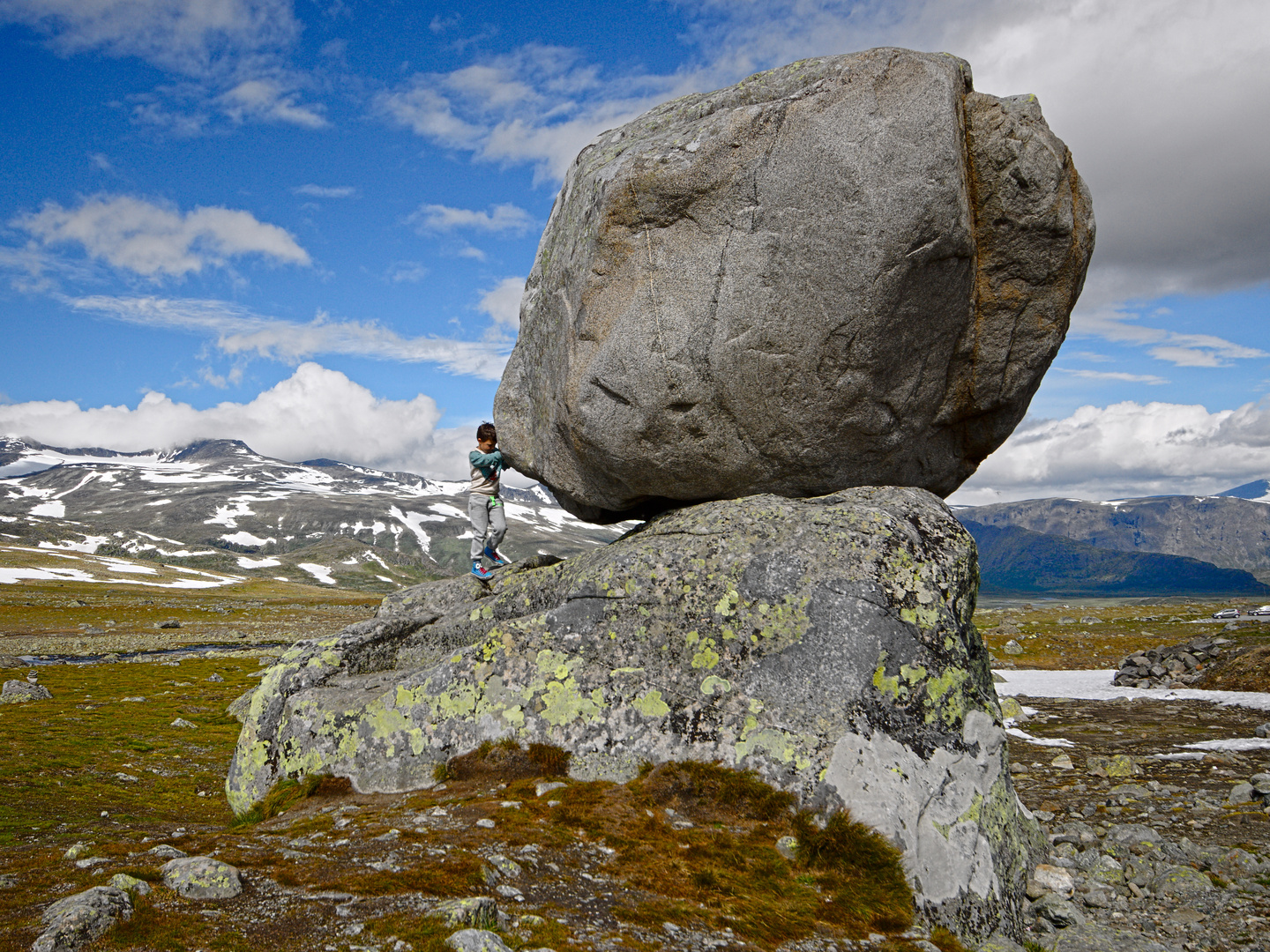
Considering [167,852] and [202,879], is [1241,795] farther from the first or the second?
[167,852]

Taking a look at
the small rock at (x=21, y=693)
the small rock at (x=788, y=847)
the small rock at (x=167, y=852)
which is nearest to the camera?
the small rock at (x=167, y=852)

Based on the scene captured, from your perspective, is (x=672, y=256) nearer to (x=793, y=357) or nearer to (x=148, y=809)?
(x=793, y=357)

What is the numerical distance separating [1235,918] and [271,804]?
15.9 meters

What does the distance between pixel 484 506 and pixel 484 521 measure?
40 centimetres

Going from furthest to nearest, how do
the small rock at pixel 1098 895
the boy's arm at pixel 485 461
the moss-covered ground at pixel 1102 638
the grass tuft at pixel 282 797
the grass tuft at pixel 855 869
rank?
the moss-covered ground at pixel 1102 638, the boy's arm at pixel 485 461, the grass tuft at pixel 282 797, the small rock at pixel 1098 895, the grass tuft at pixel 855 869

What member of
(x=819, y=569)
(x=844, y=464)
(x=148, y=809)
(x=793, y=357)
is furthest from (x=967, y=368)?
(x=148, y=809)

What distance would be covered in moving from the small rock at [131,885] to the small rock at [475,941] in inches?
127

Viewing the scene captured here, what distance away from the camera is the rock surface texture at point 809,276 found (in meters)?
14.2

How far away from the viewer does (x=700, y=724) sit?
12.7 m

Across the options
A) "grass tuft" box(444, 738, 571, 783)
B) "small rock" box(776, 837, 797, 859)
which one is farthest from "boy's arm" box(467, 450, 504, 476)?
"small rock" box(776, 837, 797, 859)

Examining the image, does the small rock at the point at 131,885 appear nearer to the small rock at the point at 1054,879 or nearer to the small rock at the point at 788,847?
the small rock at the point at 788,847

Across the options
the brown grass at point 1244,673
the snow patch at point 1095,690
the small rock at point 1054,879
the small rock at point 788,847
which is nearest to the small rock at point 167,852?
the small rock at point 788,847

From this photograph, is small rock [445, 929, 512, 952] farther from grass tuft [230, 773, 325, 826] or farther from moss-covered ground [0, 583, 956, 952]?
grass tuft [230, 773, 325, 826]

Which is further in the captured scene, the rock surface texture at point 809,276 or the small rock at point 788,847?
the rock surface texture at point 809,276
